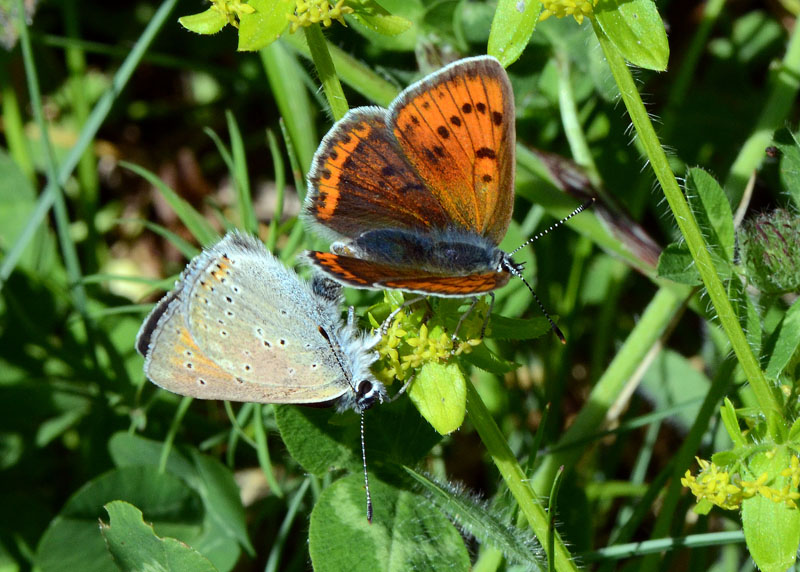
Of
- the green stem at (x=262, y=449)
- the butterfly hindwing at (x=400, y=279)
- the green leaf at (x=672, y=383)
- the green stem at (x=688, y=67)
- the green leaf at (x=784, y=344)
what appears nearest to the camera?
the butterfly hindwing at (x=400, y=279)

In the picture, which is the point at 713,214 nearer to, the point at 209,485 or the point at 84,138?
the point at 209,485

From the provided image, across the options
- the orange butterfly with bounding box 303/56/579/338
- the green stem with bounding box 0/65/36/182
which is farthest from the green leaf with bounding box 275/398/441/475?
the green stem with bounding box 0/65/36/182

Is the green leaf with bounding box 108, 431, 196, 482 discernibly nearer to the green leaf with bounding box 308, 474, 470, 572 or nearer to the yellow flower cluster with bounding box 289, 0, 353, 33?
the green leaf with bounding box 308, 474, 470, 572

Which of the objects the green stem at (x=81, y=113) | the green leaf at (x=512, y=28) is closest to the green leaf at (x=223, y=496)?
the green stem at (x=81, y=113)

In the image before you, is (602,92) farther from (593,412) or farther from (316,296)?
(316,296)

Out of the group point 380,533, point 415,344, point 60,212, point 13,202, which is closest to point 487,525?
point 380,533

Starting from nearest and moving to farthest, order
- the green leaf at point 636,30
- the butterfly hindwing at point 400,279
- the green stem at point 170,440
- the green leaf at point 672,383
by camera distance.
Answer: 1. the butterfly hindwing at point 400,279
2. the green leaf at point 636,30
3. the green stem at point 170,440
4. the green leaf at point 672,383

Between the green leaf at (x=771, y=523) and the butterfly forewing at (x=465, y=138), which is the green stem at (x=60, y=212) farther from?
the green leaf at (x=771, y=523)
